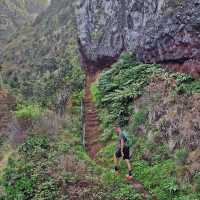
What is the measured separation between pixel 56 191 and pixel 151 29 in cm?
1128

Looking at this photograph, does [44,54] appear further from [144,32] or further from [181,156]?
[181,156]

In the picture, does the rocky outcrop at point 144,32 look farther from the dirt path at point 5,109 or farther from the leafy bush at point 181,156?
the dirt path at point 5,109

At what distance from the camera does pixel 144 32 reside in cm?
2266

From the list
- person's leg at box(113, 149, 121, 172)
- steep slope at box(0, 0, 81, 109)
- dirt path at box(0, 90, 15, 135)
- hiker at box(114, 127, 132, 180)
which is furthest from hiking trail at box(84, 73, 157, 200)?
steep slope at box(0, 0, 81, 109)

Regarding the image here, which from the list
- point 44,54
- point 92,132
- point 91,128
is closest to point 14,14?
point 44,54

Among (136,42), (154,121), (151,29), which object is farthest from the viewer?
(136,42)

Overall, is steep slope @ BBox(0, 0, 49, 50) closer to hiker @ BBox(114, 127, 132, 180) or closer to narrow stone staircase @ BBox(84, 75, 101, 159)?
narrow stone staircase @ BBox(84, 75, 101, 159)

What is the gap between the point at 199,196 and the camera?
445 inches

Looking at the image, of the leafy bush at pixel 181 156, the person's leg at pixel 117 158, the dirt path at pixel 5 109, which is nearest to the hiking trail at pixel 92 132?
the person's leg at pixel 117 158

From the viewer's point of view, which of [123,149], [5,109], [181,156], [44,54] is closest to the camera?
[181,156]

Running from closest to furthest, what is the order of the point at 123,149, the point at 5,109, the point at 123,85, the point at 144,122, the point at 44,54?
the point at 123,149 → the point at 144,122 → the point at 123,85 → the point at 5,109 → the point at 44,54

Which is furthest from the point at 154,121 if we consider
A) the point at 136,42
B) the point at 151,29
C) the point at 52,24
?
the point at 52,24

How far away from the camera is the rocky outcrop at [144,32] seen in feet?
63.0

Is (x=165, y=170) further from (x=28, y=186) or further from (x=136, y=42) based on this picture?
(x=136, y=42)
